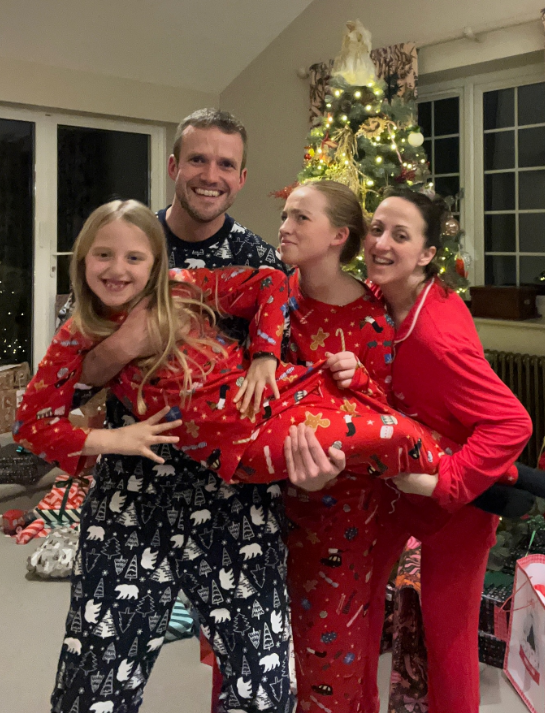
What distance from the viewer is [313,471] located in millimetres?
1244

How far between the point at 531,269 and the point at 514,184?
0.55 m

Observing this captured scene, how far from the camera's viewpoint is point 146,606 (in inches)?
48.8

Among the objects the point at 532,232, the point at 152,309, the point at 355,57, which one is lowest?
the point at 152,309

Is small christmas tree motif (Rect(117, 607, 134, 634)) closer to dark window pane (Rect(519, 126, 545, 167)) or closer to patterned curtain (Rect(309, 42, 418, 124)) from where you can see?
patterned curtain (Rect(309, 42, 418, 124))

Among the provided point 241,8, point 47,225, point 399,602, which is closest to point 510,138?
point 241,8

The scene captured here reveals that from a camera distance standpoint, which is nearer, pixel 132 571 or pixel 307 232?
pixel 132 571

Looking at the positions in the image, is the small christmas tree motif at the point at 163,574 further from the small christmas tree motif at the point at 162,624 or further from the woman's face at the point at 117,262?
the woman's face at the point at 117,262

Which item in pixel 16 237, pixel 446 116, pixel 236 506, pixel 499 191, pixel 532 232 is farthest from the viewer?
pixel 16 237

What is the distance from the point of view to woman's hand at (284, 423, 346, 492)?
125 cm

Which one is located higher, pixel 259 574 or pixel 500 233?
pixel 500 233

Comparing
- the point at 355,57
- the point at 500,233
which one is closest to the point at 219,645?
the point at 355,57

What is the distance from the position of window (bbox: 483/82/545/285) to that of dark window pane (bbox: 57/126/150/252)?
100.0 inches

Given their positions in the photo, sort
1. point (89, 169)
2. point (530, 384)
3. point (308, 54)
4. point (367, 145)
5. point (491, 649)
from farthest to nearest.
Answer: point (89, 169)
point (308, 54)
point (530, 384)
point (367, 145)
point (491, 649)

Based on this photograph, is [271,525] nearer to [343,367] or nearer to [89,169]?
[343,367]
